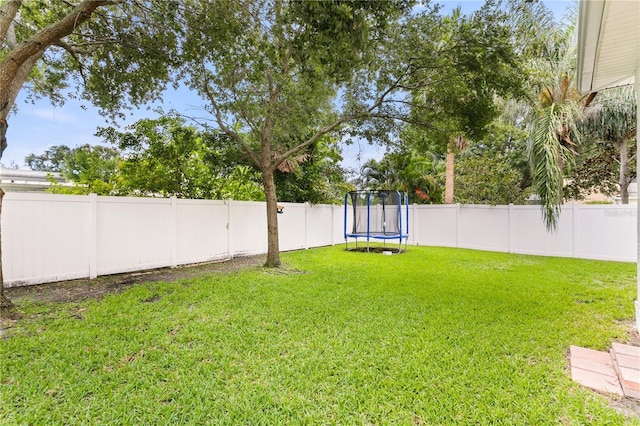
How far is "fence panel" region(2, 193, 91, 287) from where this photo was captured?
15.7 ft

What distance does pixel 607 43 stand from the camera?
9.45ft

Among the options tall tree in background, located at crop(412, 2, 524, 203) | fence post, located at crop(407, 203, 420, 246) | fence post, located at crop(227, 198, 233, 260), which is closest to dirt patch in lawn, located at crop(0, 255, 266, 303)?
fence post, located at crop(227, 198, 233, 260)

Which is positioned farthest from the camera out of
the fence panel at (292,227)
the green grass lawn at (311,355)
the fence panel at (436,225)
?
the fence panel at (436,225)

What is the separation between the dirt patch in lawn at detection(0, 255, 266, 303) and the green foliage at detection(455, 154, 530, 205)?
27.6 feet

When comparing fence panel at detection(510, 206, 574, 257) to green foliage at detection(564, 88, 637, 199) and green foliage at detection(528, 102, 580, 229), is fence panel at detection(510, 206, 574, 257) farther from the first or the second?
green foliage at detection(564, 88, 637, 199)

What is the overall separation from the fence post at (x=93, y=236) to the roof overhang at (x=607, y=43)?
6960 mm

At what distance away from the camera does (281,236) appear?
386 inches

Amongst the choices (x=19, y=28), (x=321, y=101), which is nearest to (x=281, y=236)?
(x=321, y=101)

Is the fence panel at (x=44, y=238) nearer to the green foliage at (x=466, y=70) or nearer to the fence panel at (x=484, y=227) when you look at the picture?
the green foliage at (x=466, y=70)

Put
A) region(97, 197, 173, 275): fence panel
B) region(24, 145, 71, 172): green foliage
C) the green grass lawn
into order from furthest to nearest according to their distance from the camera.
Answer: region(24, 145, 71, 172): green foliage → region(97, 197, 173, 275): fence panel → the green grass lawn

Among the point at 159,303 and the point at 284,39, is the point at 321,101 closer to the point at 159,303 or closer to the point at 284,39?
the point at 284,39

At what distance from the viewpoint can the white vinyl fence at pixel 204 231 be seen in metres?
5.03

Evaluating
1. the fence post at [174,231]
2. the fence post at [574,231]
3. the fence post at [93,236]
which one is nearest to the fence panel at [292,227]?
the fence post at [174,231]

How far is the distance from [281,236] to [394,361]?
7.25 meters
